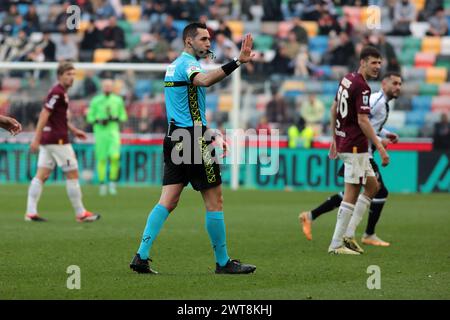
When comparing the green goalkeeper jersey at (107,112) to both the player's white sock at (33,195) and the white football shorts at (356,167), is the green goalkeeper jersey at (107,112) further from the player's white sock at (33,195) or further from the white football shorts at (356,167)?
the white football shorts at (356,167)

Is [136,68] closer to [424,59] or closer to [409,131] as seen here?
[409,131]

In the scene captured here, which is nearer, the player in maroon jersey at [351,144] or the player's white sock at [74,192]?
the player in maroon jersey at [351,144]

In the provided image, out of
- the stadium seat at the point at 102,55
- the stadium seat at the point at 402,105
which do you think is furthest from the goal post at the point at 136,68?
the stadium seat at the point at 402,105

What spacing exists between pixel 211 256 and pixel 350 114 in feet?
7.06

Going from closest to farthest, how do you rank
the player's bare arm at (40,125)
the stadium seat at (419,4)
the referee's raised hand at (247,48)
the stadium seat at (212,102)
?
the referee's raised hand at (247,48) < the player's bare arm at (40,125) < the stadium seat at (212,102) < the stadium seat at (419,4)

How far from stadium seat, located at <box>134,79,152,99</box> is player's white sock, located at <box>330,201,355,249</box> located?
1357 centimetres

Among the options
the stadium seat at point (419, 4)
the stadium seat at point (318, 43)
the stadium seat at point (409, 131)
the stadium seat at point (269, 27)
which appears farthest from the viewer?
the stadium seat at point (419, 4)

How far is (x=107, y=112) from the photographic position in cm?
2098

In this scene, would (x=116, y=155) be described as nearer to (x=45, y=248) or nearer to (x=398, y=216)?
(x=398, y=216)

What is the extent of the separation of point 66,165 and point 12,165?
343 inches

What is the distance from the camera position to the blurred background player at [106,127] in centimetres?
2089

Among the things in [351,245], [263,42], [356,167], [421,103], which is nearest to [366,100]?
[356,167]

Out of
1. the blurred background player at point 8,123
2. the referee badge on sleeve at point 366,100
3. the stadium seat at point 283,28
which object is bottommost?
the blurred background player at point 8,123

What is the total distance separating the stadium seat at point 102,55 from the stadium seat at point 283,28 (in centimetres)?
475
